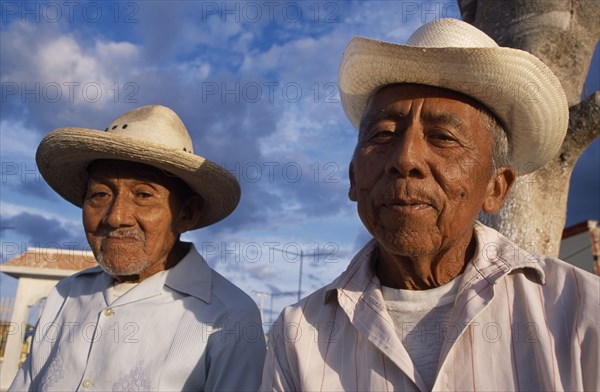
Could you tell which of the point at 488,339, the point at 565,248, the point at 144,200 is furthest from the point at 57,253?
the point at 488,339

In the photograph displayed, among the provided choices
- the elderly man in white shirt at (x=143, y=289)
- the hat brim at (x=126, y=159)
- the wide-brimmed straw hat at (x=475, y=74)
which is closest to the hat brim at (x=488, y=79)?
the wide-brimmed straw hat at (x=475, y=74)

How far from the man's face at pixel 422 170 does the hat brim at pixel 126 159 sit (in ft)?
3.84

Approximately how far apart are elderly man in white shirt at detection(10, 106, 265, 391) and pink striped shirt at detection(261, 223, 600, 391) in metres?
0.61

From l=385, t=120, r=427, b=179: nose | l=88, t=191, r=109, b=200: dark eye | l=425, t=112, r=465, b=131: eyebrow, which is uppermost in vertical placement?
l=88, t=191, r=109, b=200: dark eye

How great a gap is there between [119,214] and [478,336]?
1929 mm

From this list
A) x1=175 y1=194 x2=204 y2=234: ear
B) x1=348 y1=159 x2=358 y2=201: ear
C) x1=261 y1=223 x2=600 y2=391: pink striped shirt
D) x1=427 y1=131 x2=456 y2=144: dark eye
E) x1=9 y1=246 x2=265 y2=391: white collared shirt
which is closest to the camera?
x1=261 y1=223 x2=600 y2=391: pink striped shirt

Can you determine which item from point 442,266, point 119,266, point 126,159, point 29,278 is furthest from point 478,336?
point 29,278

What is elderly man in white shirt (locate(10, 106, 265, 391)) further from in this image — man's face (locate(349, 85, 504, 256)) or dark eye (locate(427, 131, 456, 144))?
dark eye (locate(427, 131, 456, 144))

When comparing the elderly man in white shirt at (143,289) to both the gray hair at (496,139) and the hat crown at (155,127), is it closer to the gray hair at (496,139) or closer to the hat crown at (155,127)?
the hat crown at (155,127)

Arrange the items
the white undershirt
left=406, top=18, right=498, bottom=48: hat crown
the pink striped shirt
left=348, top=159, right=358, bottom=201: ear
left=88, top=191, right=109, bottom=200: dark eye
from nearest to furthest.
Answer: the pink striped shirt → the white undershirt → left=406, top=18, right=498, bottom=48: hat crown → left=348, top=159, right=358, bottom=201: ear → left=88, top=191, right=109, bottom=200: dark eye

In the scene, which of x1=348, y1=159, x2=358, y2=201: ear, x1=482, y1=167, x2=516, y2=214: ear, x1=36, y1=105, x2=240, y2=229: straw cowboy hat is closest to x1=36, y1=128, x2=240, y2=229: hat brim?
x1=36, y1=105, x2=240, y2=229: straw cowboy hat

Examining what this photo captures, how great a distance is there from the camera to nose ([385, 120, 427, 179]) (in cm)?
192

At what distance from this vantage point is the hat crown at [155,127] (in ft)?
9.96

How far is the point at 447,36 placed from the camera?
213 centimetres
